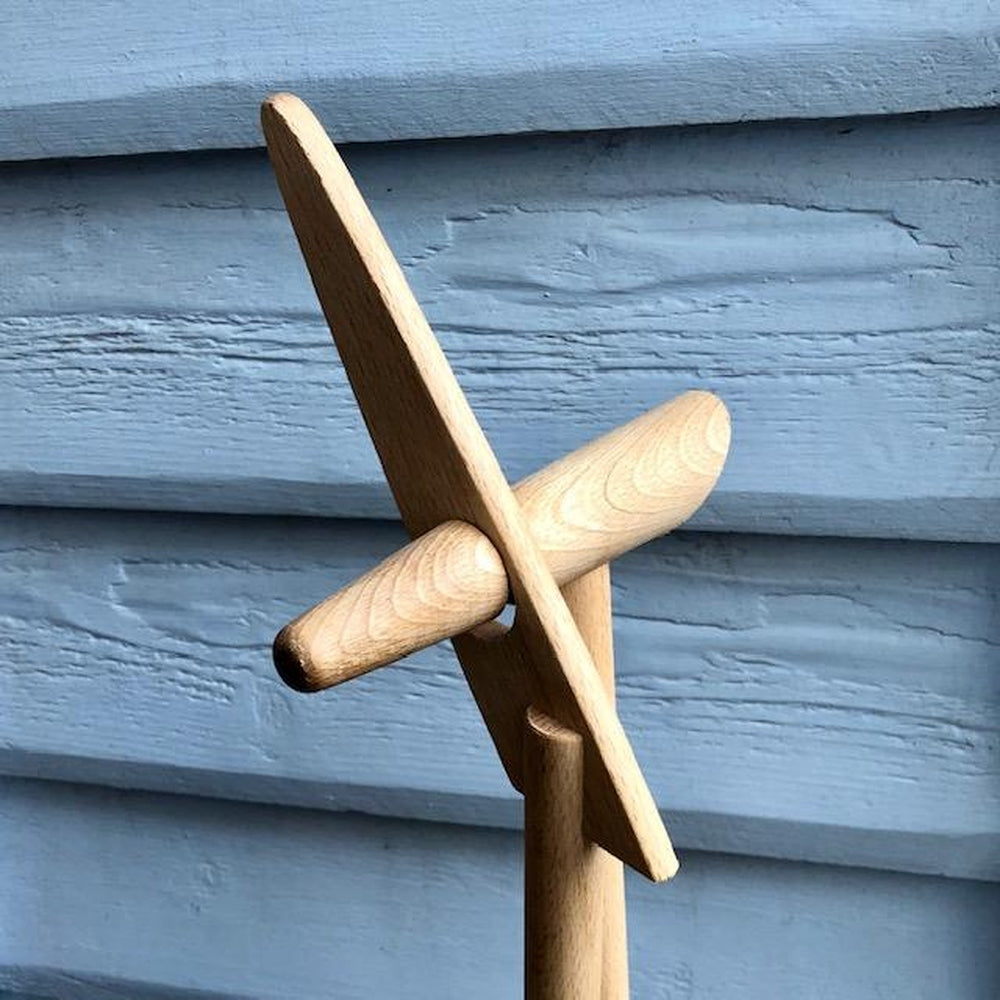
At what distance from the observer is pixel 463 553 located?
0.40 metres

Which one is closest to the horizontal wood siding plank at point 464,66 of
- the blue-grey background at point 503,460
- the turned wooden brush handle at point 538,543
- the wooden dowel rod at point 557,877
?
the blue-grey background at point 503,460

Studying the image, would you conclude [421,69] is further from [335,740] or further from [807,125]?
[335,740]

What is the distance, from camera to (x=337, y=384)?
678 millimetres

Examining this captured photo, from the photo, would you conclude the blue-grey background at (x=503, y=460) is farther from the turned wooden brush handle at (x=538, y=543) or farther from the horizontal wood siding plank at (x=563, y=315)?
the turned wooden brush handle at (x=538, y=543)

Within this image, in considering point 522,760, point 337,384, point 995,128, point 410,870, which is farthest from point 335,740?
point 995,128

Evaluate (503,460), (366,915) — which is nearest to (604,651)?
(503,460)

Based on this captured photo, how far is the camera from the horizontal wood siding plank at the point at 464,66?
586 millimetres

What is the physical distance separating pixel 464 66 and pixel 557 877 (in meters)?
0.37

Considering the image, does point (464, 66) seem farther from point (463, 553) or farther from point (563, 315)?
point (463, 553)

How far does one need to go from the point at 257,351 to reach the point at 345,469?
7 centimetres

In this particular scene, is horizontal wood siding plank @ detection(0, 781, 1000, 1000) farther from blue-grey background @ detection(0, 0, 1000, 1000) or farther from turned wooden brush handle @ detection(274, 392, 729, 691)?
turned wooden brush handle @ detection(274, 392, 729, 691)

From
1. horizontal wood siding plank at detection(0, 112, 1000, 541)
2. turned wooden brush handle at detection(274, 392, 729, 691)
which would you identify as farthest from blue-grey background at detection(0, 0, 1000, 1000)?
turned wooden brush handle at detection(274, 392, 729, 691)

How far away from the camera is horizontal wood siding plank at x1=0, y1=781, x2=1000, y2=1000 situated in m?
0.71

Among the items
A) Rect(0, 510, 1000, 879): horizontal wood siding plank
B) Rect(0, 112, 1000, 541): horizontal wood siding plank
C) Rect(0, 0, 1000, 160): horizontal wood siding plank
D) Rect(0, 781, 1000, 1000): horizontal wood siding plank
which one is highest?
Rect(0, 0, 1000, 160): horizontal wood siding plank
